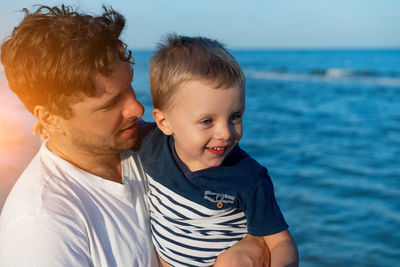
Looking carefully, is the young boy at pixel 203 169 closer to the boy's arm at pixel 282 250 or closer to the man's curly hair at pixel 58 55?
the boy's arm at pixel 282 250

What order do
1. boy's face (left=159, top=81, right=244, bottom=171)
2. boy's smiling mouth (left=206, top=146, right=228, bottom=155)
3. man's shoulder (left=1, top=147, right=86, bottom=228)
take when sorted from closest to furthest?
man's shoulder (left=1, top=147, right=86, bottom=228) < boy's face (left=159, top=81, right=244, bottom=171) < boy's smiling mouth (left=206, top=146, right=228, bottom=155)

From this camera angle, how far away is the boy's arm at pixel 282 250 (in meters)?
2.04

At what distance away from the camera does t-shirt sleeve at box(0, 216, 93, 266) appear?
171 cm

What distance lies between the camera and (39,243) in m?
1.74

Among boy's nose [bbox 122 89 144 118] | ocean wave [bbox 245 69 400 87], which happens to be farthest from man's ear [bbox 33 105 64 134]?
ocean wave [bbox 245 69 400 87]

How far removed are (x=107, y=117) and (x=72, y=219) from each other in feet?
1.86

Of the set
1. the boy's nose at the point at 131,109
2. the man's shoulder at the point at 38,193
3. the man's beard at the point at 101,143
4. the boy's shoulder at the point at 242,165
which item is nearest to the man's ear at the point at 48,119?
the man's beard at the point at 101,143

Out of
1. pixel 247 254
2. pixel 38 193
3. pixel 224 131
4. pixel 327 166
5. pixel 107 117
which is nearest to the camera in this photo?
pixel 38 193

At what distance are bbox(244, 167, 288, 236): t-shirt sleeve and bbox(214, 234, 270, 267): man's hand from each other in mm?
82

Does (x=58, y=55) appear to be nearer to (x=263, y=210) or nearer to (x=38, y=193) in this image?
(x=38, y=193)

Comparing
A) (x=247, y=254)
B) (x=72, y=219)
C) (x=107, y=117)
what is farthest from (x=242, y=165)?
(x=72, y=219)

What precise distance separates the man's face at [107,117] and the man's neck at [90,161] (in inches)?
1.1

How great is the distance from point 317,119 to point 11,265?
35.6 ft

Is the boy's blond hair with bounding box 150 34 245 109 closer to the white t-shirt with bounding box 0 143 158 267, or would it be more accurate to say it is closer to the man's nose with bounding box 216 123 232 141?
the man's nose with bounding box 216 123 232 141
